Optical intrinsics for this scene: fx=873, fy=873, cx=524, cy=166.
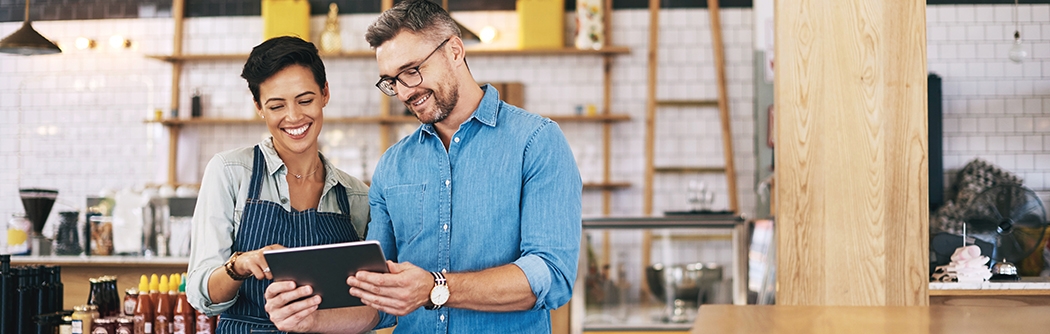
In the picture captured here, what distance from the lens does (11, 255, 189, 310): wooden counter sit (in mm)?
3600

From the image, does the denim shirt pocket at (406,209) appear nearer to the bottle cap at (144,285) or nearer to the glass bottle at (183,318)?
the glass bottle at (183,318)

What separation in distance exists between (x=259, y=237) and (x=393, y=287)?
60 cm

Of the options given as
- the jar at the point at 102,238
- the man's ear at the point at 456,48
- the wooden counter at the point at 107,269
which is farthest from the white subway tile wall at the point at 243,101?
the man's ear at the point at 456,48

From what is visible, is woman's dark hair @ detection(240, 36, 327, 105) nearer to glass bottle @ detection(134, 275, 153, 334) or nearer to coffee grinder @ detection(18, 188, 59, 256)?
glass bottle @ detection(134, 275, 153, 334)

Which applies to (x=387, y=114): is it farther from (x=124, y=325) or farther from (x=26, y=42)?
(x=124, y=325)

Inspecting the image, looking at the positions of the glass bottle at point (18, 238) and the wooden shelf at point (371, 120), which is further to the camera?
the wooden shelf at point (371, 120)

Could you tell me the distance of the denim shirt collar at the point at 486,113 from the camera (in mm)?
1873

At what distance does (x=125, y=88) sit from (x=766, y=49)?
198 inches

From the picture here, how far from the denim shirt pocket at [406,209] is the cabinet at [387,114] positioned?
4436 mm

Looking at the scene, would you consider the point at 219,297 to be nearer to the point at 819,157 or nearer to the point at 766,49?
the point at 819,157

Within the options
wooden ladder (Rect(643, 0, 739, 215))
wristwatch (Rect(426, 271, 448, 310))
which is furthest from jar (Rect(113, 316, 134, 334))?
wooden ladder (Rect(643, 0, 739, 215))

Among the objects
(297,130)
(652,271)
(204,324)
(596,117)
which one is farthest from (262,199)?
(596,117)

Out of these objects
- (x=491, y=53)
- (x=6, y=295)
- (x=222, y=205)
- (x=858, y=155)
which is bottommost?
(x=6, y=295)

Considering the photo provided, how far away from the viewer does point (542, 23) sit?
6391 millimetres
